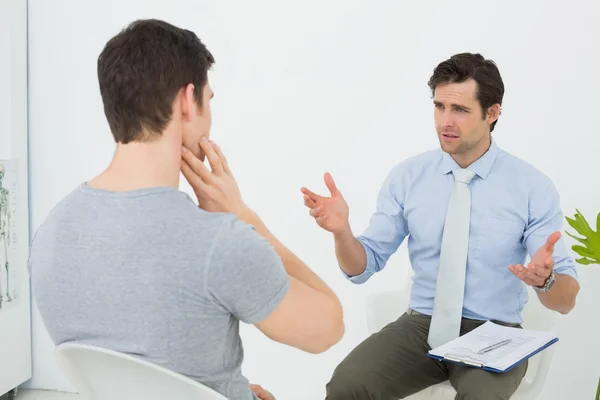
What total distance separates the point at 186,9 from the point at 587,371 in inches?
99.2

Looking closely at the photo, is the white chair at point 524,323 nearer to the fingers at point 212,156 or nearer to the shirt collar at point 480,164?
the shirt collar at point 480,164

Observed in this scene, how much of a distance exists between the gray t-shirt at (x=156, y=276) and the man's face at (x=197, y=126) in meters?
0.15

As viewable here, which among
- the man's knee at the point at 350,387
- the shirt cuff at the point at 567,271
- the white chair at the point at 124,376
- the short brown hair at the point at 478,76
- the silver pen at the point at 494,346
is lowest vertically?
the man's knee at the point at 350,387

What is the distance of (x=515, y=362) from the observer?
1.96 metres

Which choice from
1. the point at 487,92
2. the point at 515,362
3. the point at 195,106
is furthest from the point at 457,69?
the point at 195,106

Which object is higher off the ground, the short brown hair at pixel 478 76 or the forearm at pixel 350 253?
the short brown hair at pixel 478 76

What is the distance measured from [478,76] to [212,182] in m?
1.48

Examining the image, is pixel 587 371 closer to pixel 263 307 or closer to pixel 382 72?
pixel 382 72

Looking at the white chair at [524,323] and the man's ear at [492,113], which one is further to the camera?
the man's ear at [492,113]

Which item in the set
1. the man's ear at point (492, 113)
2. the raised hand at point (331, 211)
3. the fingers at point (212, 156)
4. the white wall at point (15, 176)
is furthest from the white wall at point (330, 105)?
the fingers at point (212, 156)

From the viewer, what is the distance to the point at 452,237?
2496 mm

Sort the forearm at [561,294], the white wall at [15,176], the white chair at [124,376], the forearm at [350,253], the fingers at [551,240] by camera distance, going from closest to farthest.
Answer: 1. the white chair at [124,376]
2. the fingers at [551,240]
3. the forearm at [561,294]
4. the forearm at [350,253]
5. the white wall at [15,176]

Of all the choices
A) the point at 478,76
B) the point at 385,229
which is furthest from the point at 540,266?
the point at 478,76

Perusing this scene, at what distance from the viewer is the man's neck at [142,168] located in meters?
1.31
